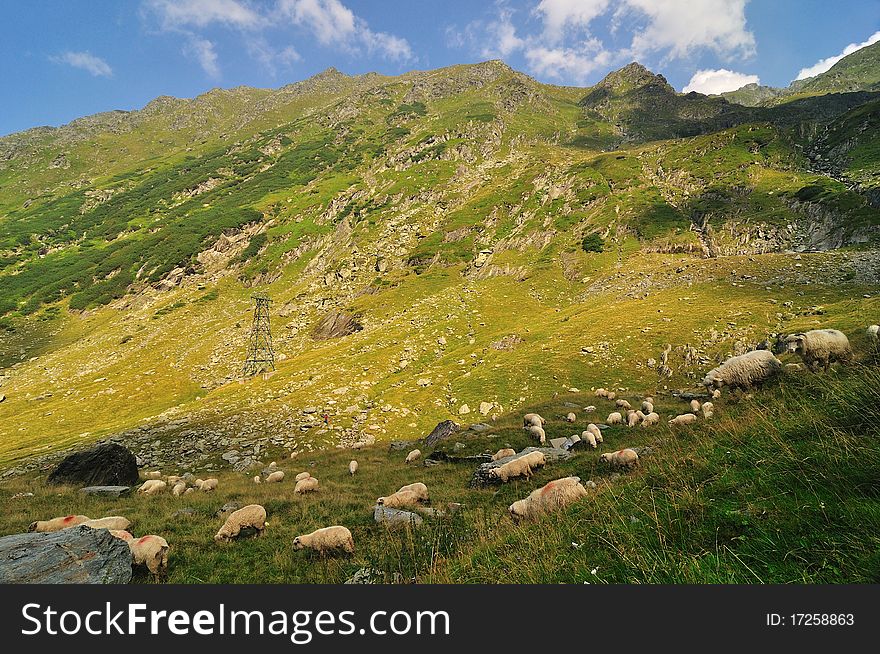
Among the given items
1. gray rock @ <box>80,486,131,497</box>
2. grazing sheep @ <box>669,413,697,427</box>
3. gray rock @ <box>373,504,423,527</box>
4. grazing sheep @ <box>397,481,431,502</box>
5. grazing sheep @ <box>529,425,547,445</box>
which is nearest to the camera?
gray rock @ <box>373,504,423,527</box>

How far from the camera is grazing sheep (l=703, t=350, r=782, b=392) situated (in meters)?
16.2

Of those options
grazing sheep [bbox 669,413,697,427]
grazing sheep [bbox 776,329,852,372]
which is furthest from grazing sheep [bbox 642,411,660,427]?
grazing sheep [bbox 776,329,852,372]

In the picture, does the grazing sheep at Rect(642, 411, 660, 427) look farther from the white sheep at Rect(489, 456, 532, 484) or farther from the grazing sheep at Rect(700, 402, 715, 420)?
the white sheep at Rect(489, 456, 532, 484)

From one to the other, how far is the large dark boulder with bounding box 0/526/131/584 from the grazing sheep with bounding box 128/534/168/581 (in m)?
1.43

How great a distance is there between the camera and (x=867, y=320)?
2653 cm

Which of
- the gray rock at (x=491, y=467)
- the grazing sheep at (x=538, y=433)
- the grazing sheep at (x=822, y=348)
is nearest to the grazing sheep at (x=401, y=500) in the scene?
the gray rock at (x=491, y=467)

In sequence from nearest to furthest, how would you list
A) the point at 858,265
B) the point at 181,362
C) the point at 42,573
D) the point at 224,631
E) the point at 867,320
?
the point at 224,631
the point at 42,573
the point at 867,320
the point at 858,265
the point at 181,362

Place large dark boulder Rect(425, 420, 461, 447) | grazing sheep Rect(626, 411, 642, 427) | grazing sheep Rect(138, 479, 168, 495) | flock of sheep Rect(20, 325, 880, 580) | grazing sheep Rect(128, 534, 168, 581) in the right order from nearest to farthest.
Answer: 1. grazing sheep Rect(128, 534, 168, 581)
2. flock of sheep Rect(20, 325, 880, 580)
3. grazing sheep Rect(138, 479, 168, 495)
4. grazing sheep Rect(626, 411, 642, 427)
5. large dark boulder Rect(425, 420, 461, 447)

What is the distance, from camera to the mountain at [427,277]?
3475 cm

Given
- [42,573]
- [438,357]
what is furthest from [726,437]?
[438,357]

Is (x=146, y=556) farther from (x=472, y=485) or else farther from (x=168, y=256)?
(x=168, y=256)

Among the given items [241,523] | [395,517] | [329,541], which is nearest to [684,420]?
[395,517]

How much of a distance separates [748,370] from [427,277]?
216ft

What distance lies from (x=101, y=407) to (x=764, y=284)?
86502 mm
